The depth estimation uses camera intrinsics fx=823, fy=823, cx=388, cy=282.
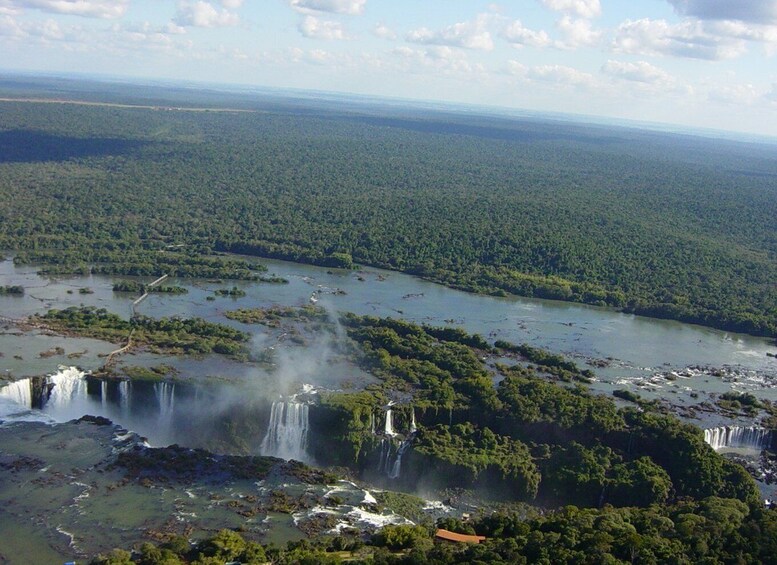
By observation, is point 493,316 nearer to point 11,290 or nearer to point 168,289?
point 168,289

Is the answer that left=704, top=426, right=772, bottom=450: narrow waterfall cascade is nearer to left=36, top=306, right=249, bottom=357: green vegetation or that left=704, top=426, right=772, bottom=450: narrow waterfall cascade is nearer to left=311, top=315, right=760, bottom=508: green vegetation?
left=311, top=315, right=760, bottom=508: green vegetation

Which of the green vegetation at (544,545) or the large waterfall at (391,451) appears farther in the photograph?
the large waterfall at (391,451)

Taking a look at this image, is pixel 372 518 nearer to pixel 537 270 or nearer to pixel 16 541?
pixel 16 541

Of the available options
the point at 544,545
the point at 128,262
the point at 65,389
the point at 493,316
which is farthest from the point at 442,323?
the point at 544,545

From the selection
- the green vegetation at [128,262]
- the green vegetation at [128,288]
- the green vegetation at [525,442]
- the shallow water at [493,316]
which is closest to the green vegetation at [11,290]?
the shallow water at [493,316]

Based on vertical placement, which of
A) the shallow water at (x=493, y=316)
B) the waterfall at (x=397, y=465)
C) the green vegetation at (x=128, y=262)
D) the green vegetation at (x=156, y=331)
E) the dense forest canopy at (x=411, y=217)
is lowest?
the waterfall at (x=397, y=465)

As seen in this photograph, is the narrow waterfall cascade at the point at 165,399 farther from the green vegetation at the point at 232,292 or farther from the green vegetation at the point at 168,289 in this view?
the green vegetation at the point at 168,289

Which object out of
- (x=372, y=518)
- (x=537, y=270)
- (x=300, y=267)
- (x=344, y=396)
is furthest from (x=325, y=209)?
(x=372, y=518)
